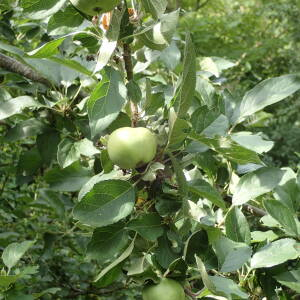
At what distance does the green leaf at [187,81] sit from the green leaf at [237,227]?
0.93 ft

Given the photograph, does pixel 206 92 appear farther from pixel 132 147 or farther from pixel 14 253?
pixel 14 253

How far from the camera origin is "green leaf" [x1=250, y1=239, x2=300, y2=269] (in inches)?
30.7

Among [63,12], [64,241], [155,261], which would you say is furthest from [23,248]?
[64,241]

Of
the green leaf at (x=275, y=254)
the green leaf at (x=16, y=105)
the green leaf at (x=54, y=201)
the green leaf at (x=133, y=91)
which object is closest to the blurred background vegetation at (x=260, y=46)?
the green leaf at (x=54, y=201)

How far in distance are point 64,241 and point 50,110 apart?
0.74m

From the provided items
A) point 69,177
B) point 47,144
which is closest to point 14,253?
point 69,177

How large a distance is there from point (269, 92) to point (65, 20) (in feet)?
1.28

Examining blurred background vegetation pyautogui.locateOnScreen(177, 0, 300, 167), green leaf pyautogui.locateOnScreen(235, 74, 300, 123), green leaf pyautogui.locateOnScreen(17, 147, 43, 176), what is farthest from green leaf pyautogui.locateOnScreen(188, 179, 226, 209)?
blurred background vegetation pyautogui.locateOnScreen(177, 0, 300, 167)

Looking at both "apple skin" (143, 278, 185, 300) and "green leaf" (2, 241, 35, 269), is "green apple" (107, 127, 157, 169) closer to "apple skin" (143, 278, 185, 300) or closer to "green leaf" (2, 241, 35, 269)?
"apple skin" (143, 278, 185, 300)

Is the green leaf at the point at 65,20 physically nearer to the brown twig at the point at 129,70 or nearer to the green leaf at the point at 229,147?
the brown twig at the point at 129,70

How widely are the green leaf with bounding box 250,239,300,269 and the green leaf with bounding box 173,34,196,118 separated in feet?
1.04

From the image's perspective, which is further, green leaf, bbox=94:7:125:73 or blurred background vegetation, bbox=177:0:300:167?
blurred background vegetation, bbox=177:0:300:167

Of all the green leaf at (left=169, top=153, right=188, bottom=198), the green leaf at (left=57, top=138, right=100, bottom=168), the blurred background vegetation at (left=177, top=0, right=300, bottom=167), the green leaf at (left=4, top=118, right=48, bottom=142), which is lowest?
the blurred background vegetation at (left=177, top=0, right=300, bottom=167)

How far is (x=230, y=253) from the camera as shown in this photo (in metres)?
0.78
